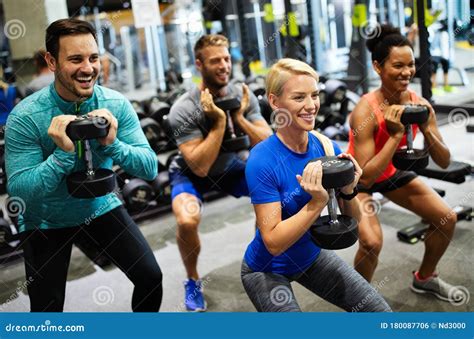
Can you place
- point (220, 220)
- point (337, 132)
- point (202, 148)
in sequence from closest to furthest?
point (202, 148) → point (220, 220) → point (337, 132)

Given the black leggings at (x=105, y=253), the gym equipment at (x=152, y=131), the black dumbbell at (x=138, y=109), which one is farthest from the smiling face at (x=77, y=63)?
the black dumbbell at (x=138, y=109)

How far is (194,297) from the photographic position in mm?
3256

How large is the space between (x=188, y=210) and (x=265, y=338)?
50.8 inches

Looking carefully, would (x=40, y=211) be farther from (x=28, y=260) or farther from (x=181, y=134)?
(x=181, y=134)

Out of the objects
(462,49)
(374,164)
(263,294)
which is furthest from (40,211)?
(462,49)

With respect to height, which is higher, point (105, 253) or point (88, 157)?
point (88, 157)

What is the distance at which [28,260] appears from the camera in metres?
2.30

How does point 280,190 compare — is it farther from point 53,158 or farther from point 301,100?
point 53,158

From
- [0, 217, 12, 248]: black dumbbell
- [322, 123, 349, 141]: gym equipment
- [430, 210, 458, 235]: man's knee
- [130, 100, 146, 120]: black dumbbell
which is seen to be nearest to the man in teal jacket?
[430, 210, 458, 235]: man's knee

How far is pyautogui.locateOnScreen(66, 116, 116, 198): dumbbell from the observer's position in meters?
1.97

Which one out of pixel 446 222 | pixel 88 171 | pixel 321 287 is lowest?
pixel 446 222

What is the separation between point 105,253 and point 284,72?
1.13 m

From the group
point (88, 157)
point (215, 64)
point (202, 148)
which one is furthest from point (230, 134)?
point (88, 157)

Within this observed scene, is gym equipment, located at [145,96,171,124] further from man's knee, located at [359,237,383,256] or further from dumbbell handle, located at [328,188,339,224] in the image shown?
dumbbell handle, located at [328,188,339,224]
